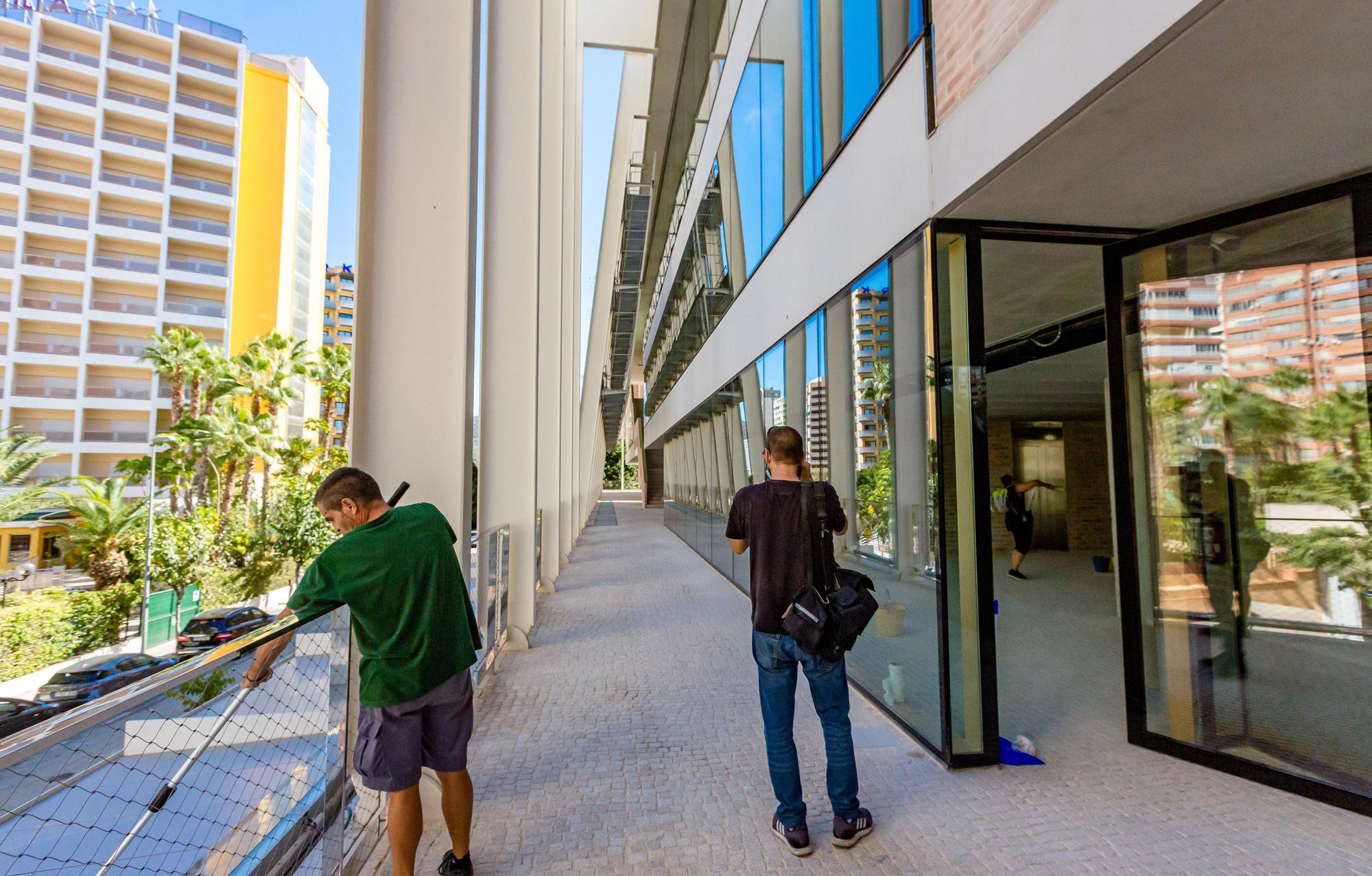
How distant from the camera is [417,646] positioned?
2434 millimetres

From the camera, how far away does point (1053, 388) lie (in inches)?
392

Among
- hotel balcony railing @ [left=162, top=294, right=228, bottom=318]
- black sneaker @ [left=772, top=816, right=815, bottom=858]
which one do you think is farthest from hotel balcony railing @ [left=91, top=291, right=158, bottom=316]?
black sneaker @ [left=772, top=816, right=815, bottom=858]

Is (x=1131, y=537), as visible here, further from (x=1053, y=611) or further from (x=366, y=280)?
(x=366, y=280)

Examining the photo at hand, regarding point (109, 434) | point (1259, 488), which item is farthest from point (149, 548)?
point (1259, 488)

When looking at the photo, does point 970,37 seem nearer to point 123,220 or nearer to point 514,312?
point 514,312

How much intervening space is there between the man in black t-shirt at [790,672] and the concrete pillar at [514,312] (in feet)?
13.9

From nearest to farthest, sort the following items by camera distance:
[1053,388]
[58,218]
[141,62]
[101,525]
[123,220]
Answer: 1. [1053,388]
2. [58,218]
3. [123,220]
4. [141,62]
5. [101,525]

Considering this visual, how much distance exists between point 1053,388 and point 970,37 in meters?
7.75

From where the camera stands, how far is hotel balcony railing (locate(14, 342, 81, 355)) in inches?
475

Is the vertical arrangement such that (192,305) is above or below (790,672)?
above

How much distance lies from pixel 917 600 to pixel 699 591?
5.68 metres

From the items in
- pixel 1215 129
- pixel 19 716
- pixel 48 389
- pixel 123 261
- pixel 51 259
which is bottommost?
pixel 19 716

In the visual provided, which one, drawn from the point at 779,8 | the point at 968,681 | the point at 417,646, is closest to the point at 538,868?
the point at 417,646

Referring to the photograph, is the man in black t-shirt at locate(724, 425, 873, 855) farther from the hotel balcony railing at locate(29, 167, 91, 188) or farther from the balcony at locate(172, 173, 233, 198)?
the balcony at locate(172, 173, 233, 198)
